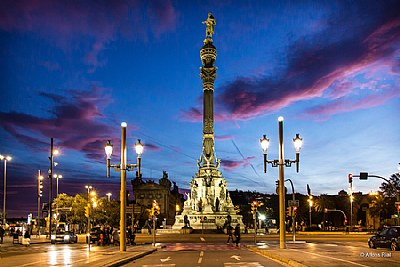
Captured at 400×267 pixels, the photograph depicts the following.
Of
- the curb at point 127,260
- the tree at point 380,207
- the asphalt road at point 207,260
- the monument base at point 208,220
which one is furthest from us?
the tree at point 380,207

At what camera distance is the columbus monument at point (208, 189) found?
287 feet

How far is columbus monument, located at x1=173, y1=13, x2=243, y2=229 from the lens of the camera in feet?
287

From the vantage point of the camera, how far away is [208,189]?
3551 inches

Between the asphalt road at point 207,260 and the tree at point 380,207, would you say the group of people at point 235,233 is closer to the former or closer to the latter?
the asphalt road at point 207,260

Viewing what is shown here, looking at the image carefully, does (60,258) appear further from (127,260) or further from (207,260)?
(207,260)

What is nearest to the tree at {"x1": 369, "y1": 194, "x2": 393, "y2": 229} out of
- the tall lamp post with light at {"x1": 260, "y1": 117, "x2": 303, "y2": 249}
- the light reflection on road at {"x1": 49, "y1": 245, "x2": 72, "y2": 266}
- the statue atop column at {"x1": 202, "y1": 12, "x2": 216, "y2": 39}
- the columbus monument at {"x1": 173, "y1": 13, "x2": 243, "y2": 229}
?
the columbus monument at {"x1": 173, "y1": 13, "x2": 243, "y2": 229}

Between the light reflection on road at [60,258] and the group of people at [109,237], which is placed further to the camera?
the group of people at [109,237]

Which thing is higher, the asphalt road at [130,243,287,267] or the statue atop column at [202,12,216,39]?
the statue atop column at [202,12,216,39]

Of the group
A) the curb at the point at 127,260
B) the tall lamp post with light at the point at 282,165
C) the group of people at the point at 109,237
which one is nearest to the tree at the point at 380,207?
the group of people at the point at 109,237

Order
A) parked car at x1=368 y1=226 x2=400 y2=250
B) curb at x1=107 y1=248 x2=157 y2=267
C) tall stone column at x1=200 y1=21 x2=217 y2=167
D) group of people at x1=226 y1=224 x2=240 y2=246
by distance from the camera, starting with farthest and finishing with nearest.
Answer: tall stone column at x1=200 y1=21 x2=217 y2=167
group of people at x1=226 y1=224 x2=240 y2=246
parked car at x1=368 y1=226 x2=400 y2=250
curb at x1=107 y1=248 x2=157 y2=267

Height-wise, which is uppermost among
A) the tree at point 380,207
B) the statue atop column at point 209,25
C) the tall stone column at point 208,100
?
the statue atop column at point 209,25

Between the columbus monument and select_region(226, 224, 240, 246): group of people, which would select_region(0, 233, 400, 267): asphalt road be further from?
the columbus monument

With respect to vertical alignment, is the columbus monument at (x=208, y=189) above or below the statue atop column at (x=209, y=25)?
below

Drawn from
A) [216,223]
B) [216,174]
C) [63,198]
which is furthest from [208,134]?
[63,198]
